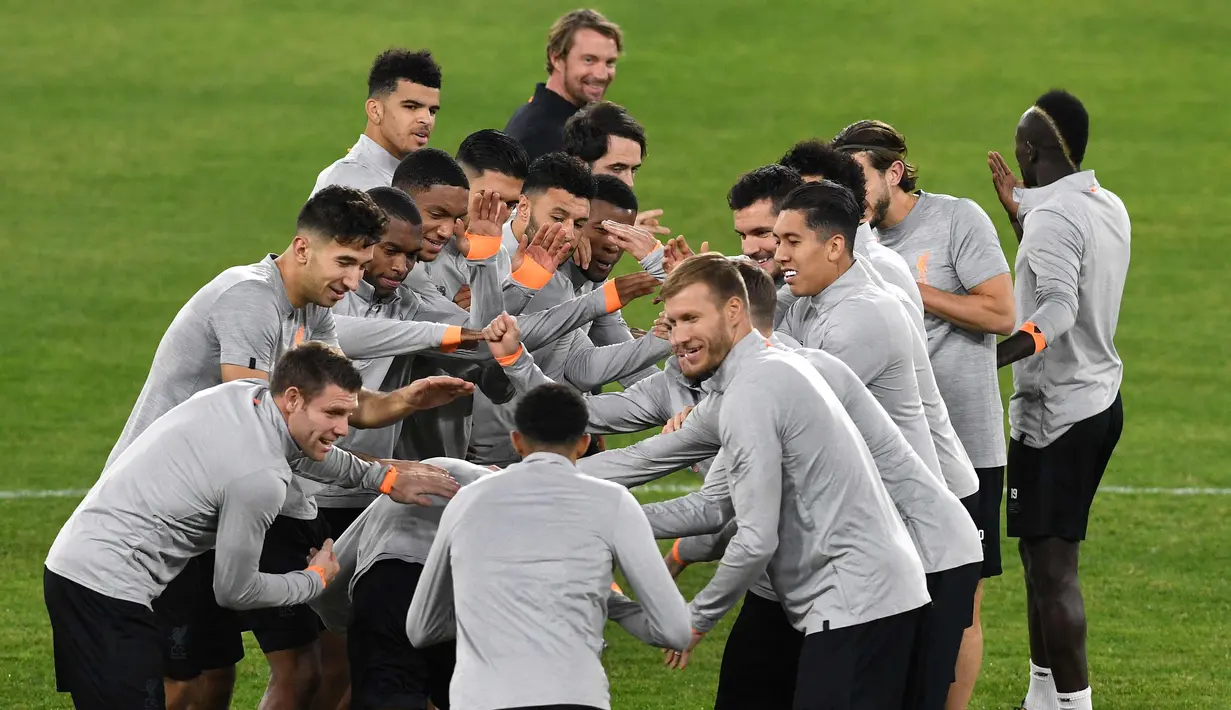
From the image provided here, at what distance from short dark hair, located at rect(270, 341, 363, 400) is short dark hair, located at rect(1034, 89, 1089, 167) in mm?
3660

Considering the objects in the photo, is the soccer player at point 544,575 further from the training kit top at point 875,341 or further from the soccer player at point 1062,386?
the soccer player at point 1062,386

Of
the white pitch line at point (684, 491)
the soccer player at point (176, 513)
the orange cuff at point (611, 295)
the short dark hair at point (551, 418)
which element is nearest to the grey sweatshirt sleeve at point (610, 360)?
the orange cuff at point (611, 295)

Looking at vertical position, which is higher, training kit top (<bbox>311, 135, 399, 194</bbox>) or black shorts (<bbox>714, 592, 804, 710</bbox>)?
training kit top (<bbox>311, 135, 399, 194</bbox>)

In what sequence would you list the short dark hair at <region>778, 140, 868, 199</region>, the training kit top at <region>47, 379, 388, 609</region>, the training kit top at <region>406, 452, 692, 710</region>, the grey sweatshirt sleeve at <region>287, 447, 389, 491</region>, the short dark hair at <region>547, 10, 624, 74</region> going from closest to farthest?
the training kit top at <region>406, 452, 692, 710</region>
the training kit top at <region>47, 379, 388, 609</region>
the grey sweatshirt sleeve at <region>287, 447, 389, 491</region>
the short dark hair at <region>778, 140, 868, 199</region>
the short dark hair at <region>547, 10, 624, 74</region>

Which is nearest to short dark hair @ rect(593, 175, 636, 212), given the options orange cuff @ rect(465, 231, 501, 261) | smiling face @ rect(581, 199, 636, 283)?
smiling face @ rect(581, 199, 636, 283)

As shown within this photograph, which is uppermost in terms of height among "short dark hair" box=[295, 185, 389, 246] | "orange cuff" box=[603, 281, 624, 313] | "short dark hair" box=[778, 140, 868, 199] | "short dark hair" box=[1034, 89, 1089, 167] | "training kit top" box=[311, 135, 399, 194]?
"short dark hair" box=[1034, 89, 1089, 167]

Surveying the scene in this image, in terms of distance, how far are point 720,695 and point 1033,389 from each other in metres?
2.37

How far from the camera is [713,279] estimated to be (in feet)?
17.0

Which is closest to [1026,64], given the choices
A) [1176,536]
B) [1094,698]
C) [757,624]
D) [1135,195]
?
[1135,195]

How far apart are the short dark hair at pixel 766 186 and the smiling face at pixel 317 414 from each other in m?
1.85

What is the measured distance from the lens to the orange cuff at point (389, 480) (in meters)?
5.62

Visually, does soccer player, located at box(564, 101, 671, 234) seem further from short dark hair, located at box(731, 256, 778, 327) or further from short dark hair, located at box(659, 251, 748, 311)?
short dark hair, located at box(659, 251, 748, 311)

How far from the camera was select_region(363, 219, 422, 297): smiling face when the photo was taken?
621 cm

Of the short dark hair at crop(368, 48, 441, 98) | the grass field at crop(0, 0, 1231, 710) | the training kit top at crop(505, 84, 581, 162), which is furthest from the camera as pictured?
the grass field at crop(0, 0, 1231, 710)
